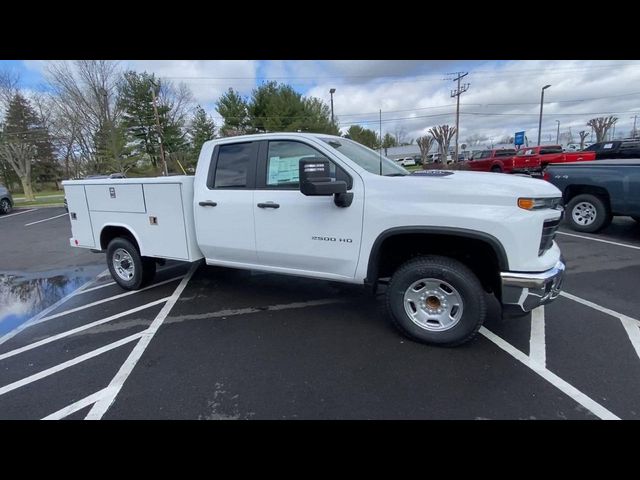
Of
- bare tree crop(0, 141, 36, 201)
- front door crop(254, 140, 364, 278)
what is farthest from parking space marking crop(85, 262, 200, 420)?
bare tree crop(0, 141, 36, 201)

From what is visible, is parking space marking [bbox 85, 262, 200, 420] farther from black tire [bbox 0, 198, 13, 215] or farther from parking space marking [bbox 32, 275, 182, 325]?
black tire [bbox 0, 198, 13, 215]

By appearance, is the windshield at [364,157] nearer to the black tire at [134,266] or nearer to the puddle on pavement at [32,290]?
the black tire at [134,266]

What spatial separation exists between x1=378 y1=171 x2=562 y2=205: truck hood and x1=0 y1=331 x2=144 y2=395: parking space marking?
3.24 m

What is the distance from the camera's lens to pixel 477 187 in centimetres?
280

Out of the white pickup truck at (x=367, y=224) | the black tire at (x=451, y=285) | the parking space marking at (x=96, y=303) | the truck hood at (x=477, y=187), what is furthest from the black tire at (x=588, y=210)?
the parking space marking at (x=96, y=303)

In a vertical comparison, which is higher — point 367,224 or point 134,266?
point 367,224

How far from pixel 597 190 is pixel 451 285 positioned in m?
6.34

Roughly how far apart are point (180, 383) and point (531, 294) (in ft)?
10.0

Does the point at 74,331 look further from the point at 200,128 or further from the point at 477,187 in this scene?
the point at 200,128

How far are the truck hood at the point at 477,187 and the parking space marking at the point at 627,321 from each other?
165 centimetres

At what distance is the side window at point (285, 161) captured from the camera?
3.55m

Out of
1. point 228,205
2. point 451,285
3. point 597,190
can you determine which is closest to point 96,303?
point 228,205

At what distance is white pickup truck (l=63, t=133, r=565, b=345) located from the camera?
108 inches
